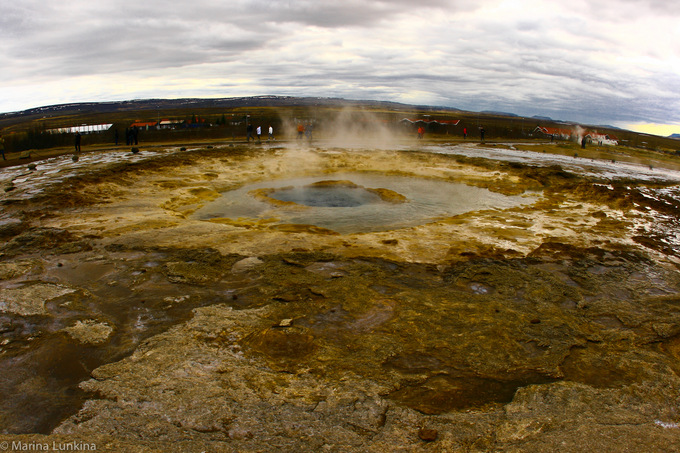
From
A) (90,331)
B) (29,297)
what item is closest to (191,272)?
(90,331)

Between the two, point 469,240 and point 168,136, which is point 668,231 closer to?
point 469,240

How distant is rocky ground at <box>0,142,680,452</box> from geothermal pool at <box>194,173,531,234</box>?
100 centimetres

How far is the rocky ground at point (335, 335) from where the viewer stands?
287 cm

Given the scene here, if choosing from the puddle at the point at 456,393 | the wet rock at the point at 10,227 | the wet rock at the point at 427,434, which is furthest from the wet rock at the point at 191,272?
the wet rock at the point at 10,227

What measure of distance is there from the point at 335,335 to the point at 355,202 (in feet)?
24.4

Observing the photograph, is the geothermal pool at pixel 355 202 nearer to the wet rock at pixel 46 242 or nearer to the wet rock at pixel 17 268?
the wet rock at pixel 46 242

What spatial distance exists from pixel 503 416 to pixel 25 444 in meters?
3.45

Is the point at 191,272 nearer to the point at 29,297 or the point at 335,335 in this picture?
the point at 29,297

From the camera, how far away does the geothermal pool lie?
932cm

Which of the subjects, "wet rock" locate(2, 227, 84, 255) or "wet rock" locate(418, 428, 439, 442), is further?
"wet rock" locate(2, 227, 84, 255)

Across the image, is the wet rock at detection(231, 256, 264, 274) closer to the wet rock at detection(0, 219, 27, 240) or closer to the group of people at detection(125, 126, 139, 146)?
the wet rock at detection(0, 219, 27, 240)

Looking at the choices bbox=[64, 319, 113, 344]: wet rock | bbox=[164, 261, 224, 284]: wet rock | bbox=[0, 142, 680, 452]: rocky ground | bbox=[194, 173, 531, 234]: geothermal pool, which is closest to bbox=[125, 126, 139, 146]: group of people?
bbox=[194, 173, 531, 234]: geothermal pool

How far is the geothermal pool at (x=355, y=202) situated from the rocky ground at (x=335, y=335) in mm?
999

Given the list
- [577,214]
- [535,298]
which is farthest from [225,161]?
[535,298]
